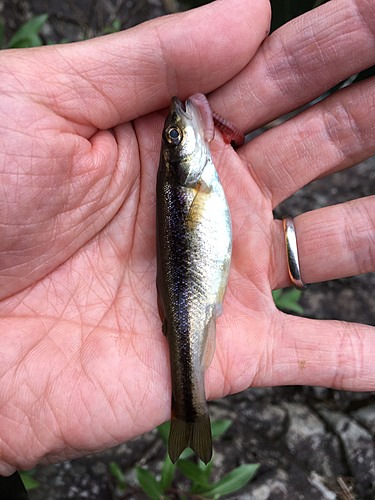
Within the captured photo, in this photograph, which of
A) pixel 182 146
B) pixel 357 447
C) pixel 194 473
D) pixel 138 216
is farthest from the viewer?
pixel 357 447

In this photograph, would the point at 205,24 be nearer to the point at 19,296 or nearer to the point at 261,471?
the point at 19,296

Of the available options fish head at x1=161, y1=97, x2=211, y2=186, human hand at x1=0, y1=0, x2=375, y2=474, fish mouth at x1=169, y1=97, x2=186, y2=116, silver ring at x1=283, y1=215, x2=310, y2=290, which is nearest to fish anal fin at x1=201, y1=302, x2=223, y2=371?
human hand at x1=0, y1=0, x2=375, y2=474

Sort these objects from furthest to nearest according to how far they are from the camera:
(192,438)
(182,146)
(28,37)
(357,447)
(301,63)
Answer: (357,447)
(28,37)
(301,63)
(182,146)
(192,438)

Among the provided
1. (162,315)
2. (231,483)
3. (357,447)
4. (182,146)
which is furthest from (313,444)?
(182,146)

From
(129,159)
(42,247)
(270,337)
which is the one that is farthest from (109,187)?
(270,337)

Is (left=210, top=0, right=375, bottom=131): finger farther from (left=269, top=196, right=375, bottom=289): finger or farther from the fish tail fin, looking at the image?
the fish tail fin

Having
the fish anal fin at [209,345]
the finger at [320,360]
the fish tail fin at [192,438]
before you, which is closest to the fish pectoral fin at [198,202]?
the fish anal fin at [209,345]

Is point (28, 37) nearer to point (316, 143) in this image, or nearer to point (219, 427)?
point (316, 143)
